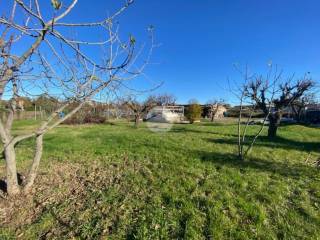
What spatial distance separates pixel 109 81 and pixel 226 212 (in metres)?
2.70

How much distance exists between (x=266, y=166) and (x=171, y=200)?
322cm

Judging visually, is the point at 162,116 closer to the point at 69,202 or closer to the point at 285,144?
the point at 285,144

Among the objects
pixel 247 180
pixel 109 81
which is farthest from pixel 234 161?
pixel 109 81

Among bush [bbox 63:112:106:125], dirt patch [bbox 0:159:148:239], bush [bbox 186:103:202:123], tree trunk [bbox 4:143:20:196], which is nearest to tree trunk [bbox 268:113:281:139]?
dirt patch [bbox 0:159:148:239]

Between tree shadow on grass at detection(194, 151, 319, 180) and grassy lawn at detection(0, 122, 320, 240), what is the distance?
0.03m

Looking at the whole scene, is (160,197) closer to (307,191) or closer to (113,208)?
(113,208)

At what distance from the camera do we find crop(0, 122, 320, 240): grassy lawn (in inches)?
131

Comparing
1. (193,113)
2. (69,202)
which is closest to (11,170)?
(69,202)

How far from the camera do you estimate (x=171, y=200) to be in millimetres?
4098

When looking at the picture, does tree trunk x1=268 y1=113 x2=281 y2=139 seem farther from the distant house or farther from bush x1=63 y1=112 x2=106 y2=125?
the distant house

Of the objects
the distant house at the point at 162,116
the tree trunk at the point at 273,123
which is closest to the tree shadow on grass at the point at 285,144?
the tree trunk at the point at 273,123

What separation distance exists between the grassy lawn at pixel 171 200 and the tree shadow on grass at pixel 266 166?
3 cm

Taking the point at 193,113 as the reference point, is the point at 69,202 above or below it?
below

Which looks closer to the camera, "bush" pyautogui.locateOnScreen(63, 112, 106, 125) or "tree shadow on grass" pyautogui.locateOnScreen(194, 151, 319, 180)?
"tree shadow on grass" pyautogui.locateOnScreen(194, 151, 319, 180)
